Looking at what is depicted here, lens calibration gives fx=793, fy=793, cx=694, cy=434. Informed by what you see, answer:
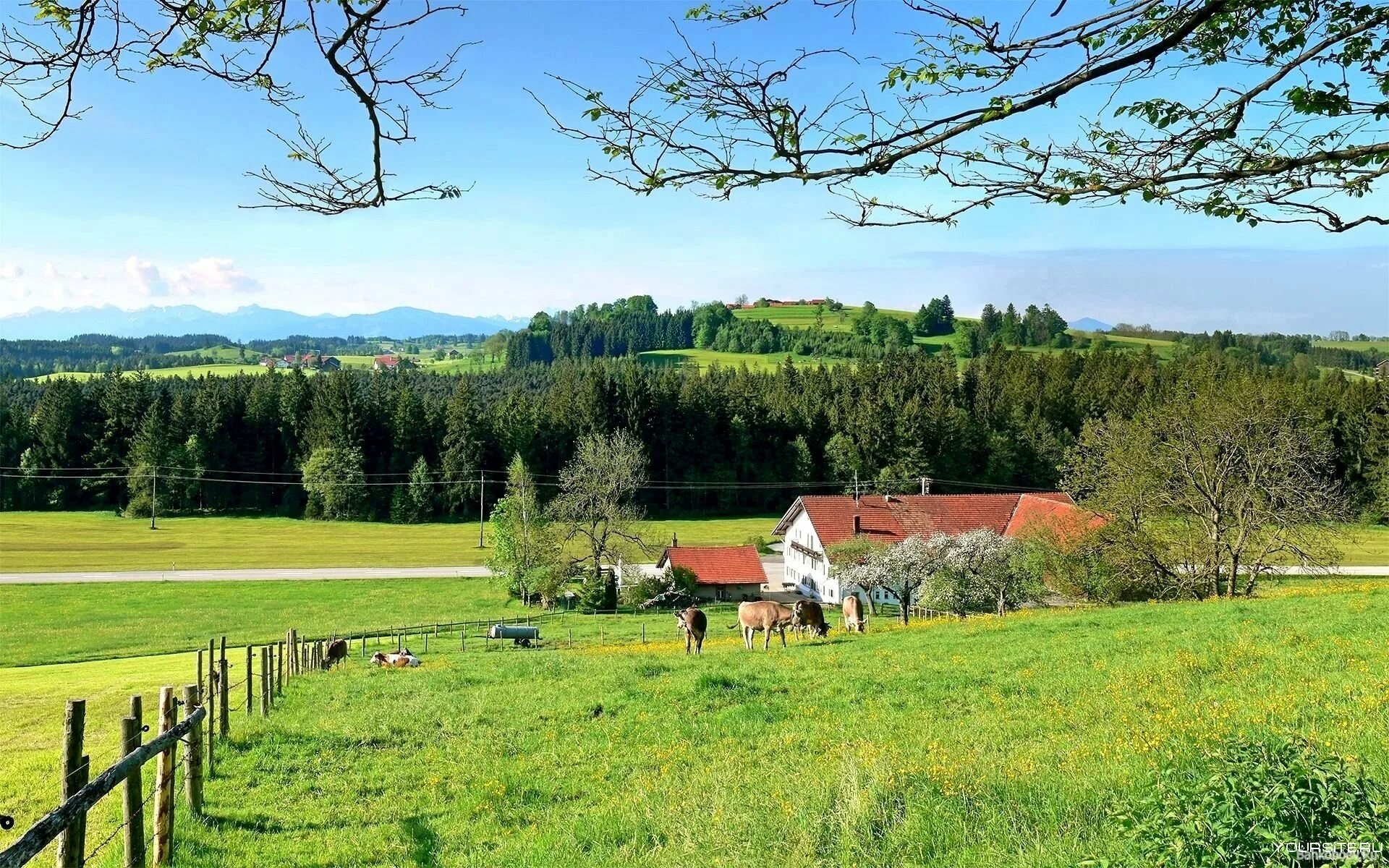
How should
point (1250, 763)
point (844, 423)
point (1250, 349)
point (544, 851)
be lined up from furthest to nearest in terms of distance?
point (1250, 349), point (844, 423), point (544, 851), point (1250, 763)

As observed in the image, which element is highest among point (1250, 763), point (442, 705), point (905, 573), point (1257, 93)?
point (1257, 93)

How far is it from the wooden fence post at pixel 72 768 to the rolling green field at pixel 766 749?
1256mm

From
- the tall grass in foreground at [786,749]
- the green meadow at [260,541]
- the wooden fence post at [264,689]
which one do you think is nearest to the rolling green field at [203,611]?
the green meadow at [260,541]

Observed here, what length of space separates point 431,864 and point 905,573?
35.3 meters

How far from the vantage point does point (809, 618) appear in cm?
2370

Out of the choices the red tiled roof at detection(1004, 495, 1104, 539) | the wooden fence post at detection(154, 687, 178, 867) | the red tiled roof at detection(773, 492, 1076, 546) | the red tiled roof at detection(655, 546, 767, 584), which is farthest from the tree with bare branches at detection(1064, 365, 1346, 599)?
the wooden fence post at detection(154, 687, 178, 867)

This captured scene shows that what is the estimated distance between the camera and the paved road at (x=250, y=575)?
53000 millimetres

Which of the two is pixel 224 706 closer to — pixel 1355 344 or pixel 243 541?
pixel 243 541

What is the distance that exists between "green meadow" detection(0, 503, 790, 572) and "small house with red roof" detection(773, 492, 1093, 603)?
10852 millimetres

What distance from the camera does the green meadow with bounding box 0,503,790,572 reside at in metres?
61.2

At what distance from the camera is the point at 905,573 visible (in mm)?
39250

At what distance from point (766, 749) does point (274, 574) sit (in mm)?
56123

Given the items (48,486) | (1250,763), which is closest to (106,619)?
(1250,763)

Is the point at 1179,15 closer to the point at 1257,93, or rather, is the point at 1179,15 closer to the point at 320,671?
the point at 1257,93
